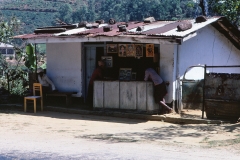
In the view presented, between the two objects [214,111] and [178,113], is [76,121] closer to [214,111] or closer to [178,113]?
[178,113]

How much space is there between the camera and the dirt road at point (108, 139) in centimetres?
734

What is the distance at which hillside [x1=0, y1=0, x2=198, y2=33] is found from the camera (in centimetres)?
6006

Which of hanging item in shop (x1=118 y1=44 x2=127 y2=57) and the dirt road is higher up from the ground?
hanging item in shop (x1=118 y1=44 x2=127 y2=57)

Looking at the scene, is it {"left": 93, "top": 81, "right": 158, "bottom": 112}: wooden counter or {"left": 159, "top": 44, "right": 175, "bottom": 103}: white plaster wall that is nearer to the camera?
{"left": 93, "top": 81, "right": 158, "bottom": 112}: wooden counter

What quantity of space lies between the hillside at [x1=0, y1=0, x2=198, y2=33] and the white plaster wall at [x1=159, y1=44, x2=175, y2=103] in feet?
145

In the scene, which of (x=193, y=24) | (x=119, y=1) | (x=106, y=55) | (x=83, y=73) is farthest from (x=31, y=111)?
(x=119, y=1)

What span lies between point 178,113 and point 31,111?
192 inches

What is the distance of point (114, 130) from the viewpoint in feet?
34.0

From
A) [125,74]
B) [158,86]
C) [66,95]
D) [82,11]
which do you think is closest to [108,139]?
[158,86]

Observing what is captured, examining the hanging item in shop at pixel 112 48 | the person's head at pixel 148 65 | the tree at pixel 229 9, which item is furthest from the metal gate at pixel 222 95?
the tree at pixel 229 9

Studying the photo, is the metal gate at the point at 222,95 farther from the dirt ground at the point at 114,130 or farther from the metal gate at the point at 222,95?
the dirt ground at the point at 114,130

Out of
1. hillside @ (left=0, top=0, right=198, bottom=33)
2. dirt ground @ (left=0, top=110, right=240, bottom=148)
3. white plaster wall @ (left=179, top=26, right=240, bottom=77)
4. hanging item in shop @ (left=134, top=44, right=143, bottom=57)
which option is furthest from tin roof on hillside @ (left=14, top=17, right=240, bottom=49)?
hillside @ (left=0, top=0, right=198, bottom=33)

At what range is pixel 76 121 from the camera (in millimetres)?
11867

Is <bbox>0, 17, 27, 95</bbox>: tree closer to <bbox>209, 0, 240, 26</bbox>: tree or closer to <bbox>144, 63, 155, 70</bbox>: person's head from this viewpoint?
<bbox>144, 63, 155, 70</bbox>: person's head
